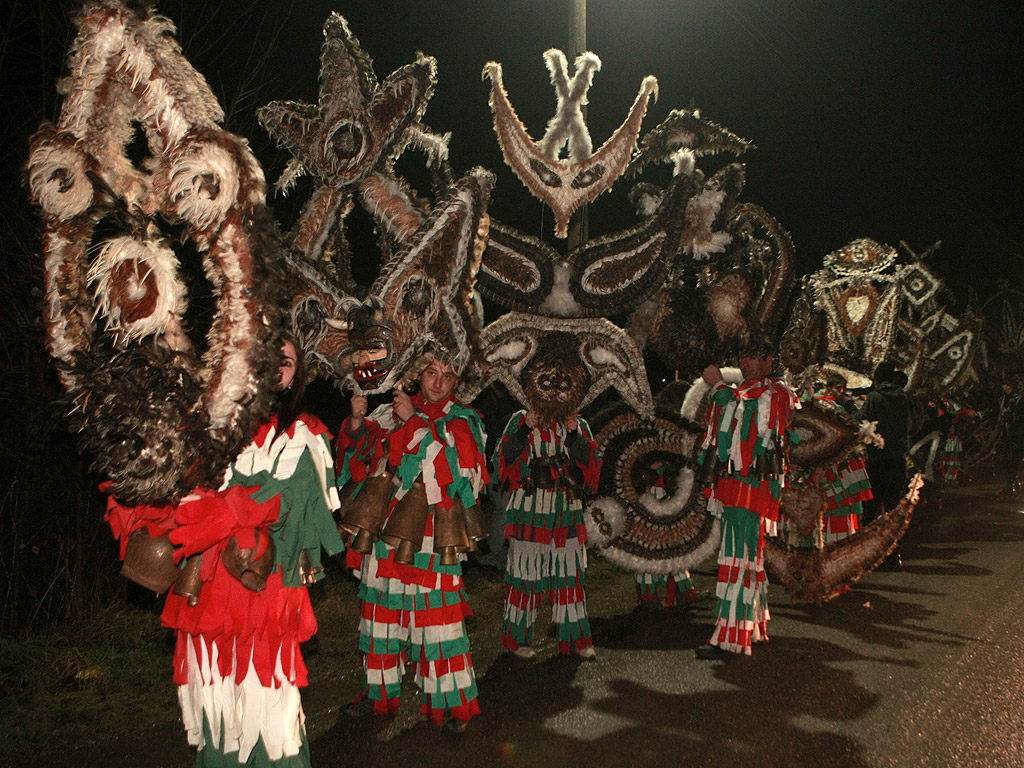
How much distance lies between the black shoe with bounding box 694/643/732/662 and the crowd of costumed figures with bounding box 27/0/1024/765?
0.12ft

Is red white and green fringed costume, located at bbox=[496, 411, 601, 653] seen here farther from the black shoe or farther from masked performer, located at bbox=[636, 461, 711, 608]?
masked performer, located at bbox=[636, 461, 711, 608]

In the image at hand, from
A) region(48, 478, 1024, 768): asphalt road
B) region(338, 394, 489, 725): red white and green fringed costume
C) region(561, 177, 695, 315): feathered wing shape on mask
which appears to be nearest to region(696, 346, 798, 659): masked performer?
region(48, 478, 1024, 768): asphalt road

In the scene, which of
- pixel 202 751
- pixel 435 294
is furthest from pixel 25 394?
pixel 202 751

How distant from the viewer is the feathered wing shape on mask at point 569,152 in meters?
5.40

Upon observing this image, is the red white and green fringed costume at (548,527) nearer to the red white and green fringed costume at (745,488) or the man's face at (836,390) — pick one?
the red white and green fringed costume at (745,488)

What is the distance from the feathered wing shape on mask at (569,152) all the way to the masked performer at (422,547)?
2015 millimetres

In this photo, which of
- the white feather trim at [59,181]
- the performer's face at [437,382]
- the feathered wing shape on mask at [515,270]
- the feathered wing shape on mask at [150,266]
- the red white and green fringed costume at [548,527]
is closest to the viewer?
the feathered wing shape on mask at [150,266]

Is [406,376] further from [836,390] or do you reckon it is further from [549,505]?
[836,390]

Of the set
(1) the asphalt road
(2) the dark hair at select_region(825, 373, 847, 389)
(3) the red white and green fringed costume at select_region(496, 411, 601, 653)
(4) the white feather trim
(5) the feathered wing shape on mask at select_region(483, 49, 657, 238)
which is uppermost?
(5) the feathered wing shape on mask at select_region(483, 49, 657, 238)

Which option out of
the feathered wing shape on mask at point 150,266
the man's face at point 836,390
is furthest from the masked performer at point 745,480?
the feathered wing shape on mask at point 150,266

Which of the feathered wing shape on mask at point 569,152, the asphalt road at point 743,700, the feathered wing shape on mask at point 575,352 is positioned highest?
the feathered wing shape on mask at point 569,152

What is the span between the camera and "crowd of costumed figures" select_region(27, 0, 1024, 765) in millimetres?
2234

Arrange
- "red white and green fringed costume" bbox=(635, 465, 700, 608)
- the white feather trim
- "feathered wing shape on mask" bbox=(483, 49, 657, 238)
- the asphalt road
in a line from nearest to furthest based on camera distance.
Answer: the white feather trim < the asphalt road < "feathered wing shape on mask" bbox=(483, 49, 657, 238) < "red white and green fringed costume" bbox=(635, 465, 700, 608)

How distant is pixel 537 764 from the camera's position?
12.1 ft
